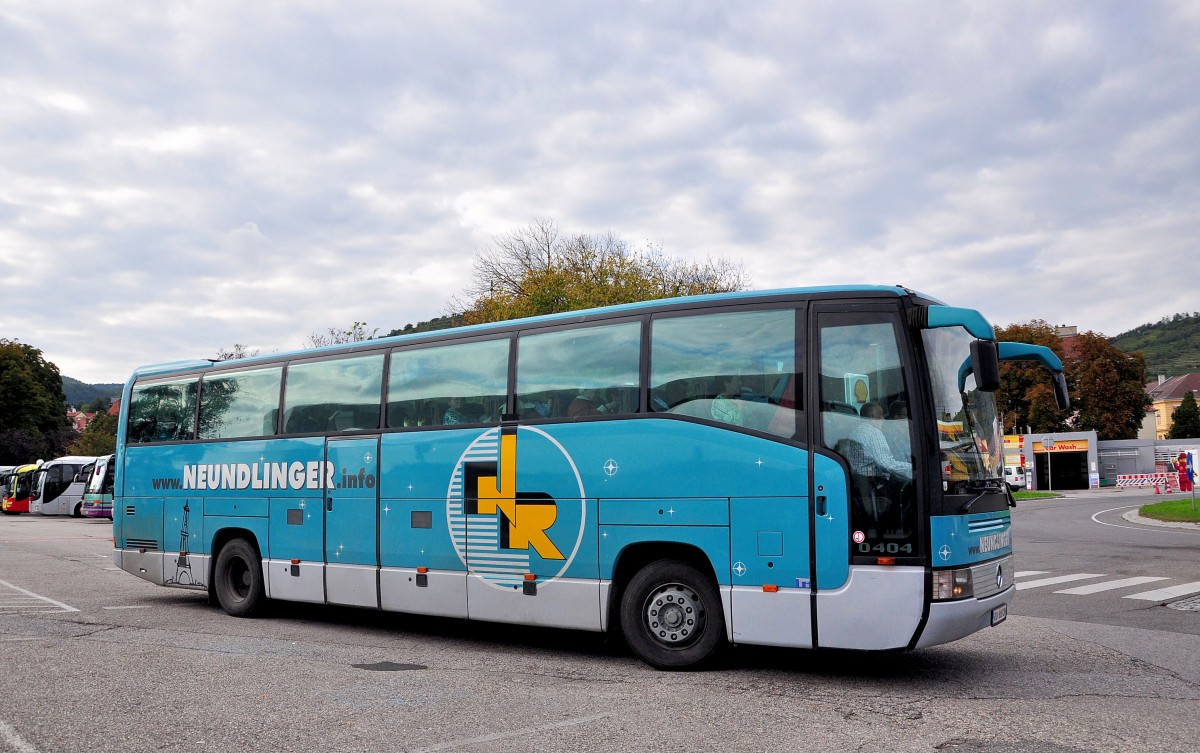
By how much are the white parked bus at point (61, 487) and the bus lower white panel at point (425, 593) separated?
47.2 metres

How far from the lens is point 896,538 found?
7695mm

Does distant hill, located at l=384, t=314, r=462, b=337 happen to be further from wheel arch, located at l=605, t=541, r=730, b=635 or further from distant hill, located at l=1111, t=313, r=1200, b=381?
distant hill, located at l=1111, t=313, r=1200, b=381

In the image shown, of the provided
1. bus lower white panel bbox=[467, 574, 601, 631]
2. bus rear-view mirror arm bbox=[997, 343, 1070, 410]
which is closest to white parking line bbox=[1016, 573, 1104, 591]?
bus rear-view mirror arm bbox=[997, 343, 1070, 410]

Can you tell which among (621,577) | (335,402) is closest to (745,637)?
(621,577)

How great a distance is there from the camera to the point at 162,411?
47.6 feet

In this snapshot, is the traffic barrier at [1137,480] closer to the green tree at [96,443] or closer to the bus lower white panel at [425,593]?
the bus lower white panel at [425,593]

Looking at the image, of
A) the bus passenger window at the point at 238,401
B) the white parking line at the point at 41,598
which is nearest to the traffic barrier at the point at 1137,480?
the bus passenger window at the point at 238,401

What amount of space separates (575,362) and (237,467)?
5655mm

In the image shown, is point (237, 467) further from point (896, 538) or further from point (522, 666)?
point (896, 538)

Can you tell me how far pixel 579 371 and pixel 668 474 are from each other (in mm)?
1477

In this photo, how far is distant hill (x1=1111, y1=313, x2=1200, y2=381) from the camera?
6299 inches

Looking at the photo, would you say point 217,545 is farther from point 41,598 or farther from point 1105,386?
point 1105,386

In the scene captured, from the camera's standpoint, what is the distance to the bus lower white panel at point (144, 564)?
14.2 metres

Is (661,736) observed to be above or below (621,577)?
below
